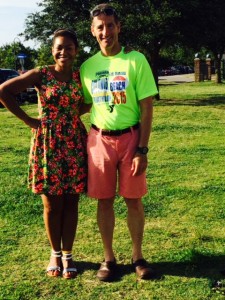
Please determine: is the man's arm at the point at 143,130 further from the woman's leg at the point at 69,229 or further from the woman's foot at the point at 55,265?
the woman's foot at the point at 55,265

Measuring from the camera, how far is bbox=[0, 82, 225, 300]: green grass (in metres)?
3.38

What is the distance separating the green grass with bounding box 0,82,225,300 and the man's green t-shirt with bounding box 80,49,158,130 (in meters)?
1.29

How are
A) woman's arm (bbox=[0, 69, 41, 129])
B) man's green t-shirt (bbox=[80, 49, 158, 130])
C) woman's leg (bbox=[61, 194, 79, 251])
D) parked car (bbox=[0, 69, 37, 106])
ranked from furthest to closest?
1. parked car (bbox=[0, 69, 37, 106])
2. woman's leg (bbox=[61, 194, 79, 251])
3. woman's arm (bbox=[0, 69, 41, 129])
4. man's green t-shirt (bbox=[80, 49, 158, 130])

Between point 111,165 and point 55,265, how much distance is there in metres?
1.01

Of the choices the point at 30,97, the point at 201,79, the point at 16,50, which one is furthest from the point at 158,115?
the point at 16,50

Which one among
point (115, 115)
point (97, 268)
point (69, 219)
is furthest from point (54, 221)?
point (115, 115)

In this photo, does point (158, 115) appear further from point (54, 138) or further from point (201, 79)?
point (201, 79)

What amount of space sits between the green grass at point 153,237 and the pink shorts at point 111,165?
0.74 metres

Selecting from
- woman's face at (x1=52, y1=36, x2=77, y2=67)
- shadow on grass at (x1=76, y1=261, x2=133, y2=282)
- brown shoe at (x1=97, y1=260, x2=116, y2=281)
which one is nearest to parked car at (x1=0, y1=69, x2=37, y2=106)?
shadow on grass at (x1=76, y1=261, x2=133, y2=282)

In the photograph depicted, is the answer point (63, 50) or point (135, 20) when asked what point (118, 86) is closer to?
point (63, 50)

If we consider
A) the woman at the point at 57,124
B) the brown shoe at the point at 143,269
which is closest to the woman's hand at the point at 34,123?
the woman at the point at 57,124

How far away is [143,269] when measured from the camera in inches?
139

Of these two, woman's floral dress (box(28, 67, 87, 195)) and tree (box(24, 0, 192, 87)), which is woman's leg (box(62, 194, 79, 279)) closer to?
woman's floral dress (box(28, 67, 87, 195))

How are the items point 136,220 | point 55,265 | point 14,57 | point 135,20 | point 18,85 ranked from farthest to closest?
point 14,57 → point 135,20 → point 55,265 → point 136,220 → point 18,85
